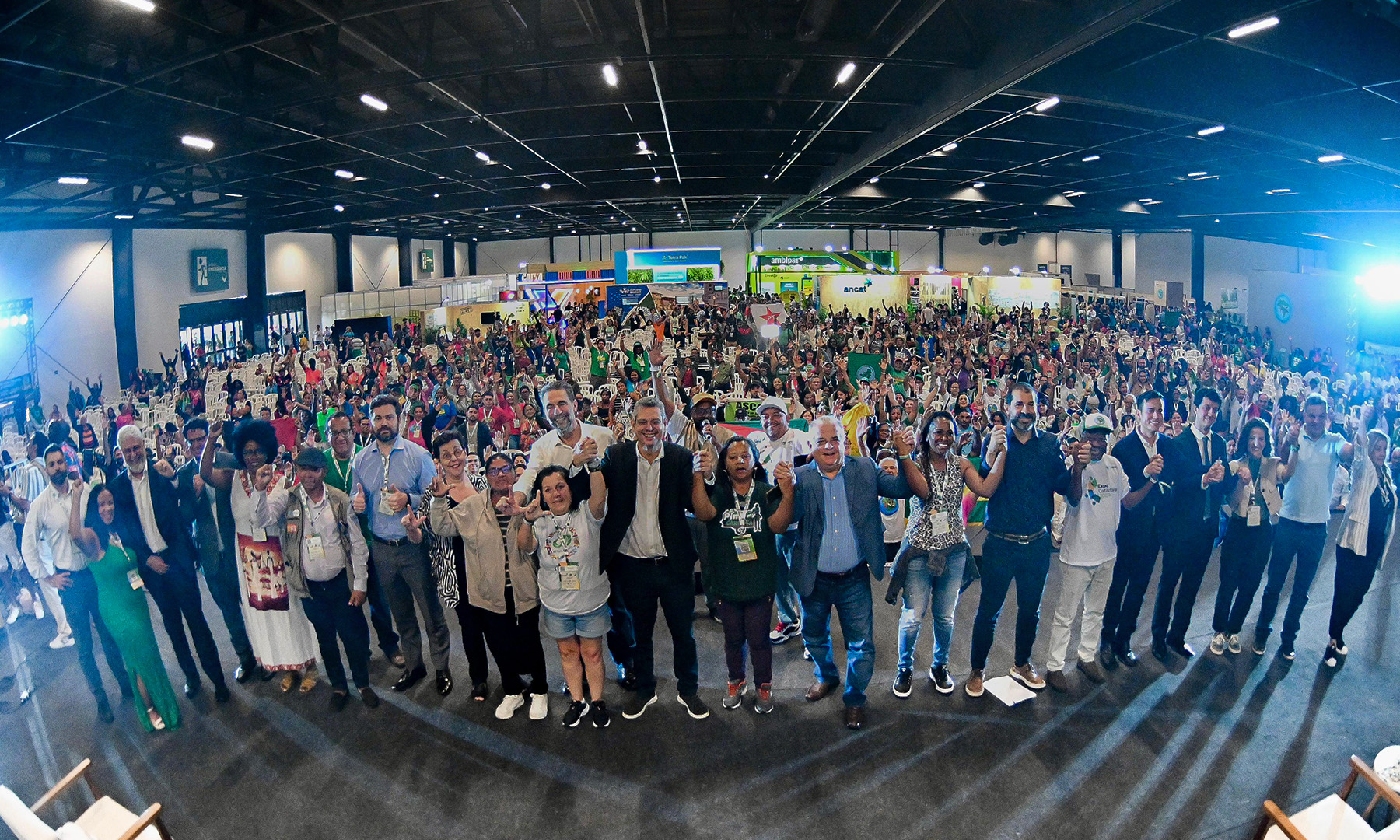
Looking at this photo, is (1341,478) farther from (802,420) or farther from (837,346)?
(837,346)

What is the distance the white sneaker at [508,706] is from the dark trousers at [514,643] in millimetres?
36

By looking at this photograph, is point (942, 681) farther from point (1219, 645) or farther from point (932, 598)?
point (1219, 645)

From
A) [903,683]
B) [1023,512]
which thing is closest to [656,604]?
[903,683]

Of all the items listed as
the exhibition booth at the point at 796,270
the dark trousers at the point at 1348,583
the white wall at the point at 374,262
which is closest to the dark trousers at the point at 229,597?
the dark trousers at the point at 1348,583

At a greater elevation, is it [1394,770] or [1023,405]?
[1023,405]

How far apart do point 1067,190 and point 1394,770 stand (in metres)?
17.3

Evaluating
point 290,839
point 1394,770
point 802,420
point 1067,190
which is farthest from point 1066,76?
point 1067,190

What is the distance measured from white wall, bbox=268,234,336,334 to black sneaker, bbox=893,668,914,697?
78.0ft

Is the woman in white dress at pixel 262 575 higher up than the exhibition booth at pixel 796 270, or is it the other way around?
the exhibition booth at pixel 796 270

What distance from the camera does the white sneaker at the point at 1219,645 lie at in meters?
4.28

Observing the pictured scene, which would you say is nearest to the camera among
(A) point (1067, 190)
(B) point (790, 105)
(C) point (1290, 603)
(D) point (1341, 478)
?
(C) point (1290, 603)

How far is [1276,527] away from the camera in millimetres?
4234

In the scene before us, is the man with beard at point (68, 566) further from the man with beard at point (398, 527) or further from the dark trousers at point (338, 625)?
the man with beard at point (398, 527)

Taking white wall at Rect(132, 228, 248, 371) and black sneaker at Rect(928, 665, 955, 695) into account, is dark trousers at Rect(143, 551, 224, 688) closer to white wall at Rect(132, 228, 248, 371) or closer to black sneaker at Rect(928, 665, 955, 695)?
black sneaker at Rect(928, 665, 955, 695)
